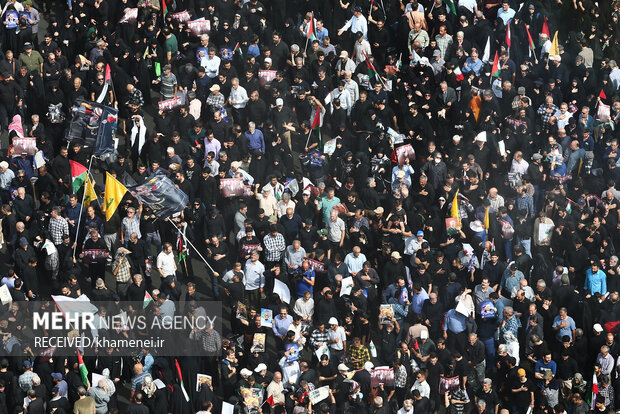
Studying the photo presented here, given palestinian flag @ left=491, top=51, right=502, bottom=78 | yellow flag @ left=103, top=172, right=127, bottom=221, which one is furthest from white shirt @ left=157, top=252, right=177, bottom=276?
palestinian flag @ left=491, top=51, right=502, bottom=78

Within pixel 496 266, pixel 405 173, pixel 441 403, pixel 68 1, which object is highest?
pixel 68 1

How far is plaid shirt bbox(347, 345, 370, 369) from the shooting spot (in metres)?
29.8

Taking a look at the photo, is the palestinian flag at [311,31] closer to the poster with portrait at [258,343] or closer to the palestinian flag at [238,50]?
the palestinian flag at [238,50]

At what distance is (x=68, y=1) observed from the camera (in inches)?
1430

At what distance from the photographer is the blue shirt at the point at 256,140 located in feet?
109

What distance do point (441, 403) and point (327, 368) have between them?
1922 mm

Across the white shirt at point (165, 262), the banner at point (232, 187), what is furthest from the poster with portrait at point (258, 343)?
the banner at point (232, 187)

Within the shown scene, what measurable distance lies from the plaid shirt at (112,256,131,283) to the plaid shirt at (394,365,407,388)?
459cm

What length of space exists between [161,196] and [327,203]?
9.29 ft

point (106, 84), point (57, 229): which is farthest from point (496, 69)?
point (57, 229)

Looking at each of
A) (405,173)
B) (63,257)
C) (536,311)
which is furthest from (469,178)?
(63,257)

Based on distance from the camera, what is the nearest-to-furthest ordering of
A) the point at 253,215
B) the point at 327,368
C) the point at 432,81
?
the point at 327,368 → the point at 253,215 → the point at 432,81

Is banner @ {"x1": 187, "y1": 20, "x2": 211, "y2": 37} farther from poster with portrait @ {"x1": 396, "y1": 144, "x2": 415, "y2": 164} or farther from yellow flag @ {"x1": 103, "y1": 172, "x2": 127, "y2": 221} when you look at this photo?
yellow flag @ {"x1": 103, "y1": 172, "x2": 127, "y2": 221}

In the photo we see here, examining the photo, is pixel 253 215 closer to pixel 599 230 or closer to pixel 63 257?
pixel 63 257
